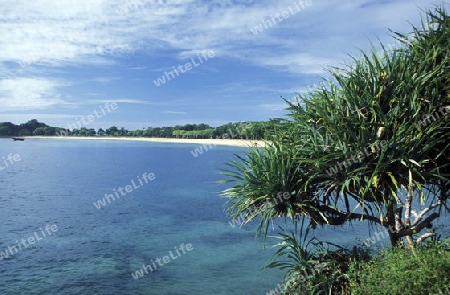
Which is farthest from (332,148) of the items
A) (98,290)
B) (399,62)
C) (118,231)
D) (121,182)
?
(121,182)

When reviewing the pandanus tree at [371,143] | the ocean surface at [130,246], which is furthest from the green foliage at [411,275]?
the ocean surface at [130,246]

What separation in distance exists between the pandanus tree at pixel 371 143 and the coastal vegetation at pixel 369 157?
0.02 metres

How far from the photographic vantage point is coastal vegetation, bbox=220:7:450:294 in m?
6.62

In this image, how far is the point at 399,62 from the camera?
24.1 ft

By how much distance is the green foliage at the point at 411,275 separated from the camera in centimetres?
549

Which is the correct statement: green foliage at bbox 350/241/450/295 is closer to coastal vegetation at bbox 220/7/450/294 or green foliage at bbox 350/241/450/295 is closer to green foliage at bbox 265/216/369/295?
coastal vegetation at bbox 220/7/450/294

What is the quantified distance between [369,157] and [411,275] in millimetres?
2163

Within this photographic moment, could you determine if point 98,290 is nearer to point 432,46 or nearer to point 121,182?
point 432,46

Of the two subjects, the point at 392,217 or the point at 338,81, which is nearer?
the point at 338,81

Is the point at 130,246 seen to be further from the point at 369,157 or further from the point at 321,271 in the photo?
the point at 369,157

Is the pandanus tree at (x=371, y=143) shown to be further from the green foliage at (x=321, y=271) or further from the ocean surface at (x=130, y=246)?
the ocean surface at (x=130, y=246)

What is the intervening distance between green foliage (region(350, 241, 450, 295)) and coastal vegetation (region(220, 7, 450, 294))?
0.08 feet

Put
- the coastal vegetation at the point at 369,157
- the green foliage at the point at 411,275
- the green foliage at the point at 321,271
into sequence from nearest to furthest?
1. the green foliage at the point at 411,275
2. the coastal vegetation at the point at 369,157
3. the green foliage at the point at 321,271

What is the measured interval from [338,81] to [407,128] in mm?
1550
